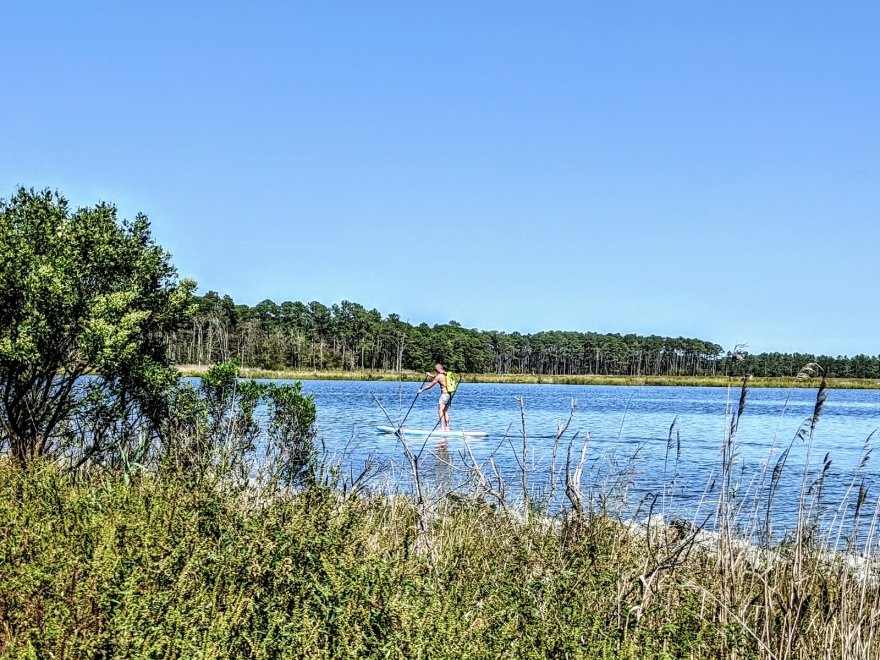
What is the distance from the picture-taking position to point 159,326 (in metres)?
11.4

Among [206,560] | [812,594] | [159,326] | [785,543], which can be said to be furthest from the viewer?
[159,326]

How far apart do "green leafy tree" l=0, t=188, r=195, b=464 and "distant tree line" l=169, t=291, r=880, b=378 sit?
87671mm

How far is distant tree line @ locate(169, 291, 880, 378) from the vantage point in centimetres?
12131

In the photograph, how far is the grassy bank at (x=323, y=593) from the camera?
351 centimetres

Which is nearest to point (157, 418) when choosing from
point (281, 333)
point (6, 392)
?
point (6, 392)

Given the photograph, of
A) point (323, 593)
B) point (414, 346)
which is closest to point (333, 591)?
point (323, 593)

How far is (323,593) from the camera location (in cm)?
379

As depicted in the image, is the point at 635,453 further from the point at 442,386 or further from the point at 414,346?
the point at 414,346

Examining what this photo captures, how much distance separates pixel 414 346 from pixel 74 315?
143260mm

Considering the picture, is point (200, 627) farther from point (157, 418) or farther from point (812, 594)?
point (157, 418)

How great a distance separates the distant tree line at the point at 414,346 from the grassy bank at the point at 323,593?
94134 mm

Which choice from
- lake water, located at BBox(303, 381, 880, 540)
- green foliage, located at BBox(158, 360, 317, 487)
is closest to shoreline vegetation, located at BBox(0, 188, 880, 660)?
lake water, located at BBox(303, 381, 880, 540)

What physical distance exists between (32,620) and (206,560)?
87 centimetres

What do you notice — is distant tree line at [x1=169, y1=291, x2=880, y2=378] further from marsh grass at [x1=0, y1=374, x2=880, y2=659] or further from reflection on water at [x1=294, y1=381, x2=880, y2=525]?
marsh grass at [x1=0, y1=374, x2=880, y2=659]
